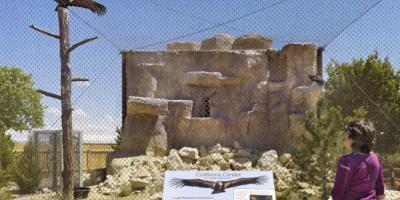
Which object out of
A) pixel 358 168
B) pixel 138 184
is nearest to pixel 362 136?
pixel 358 168

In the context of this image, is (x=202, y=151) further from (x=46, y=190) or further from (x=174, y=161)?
(x=46, y=190)

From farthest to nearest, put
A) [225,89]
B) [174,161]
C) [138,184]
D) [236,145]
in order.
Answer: [225,89] → [236,145] → [174,161] → [138,184]

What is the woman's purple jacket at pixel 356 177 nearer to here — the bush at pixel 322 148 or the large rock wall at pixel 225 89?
the bush at pixel 322 148

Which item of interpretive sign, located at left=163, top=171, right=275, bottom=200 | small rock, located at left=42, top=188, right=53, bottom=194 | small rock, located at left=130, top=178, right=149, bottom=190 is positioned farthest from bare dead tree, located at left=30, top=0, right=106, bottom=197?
small rock, located at left=42, top=188, right=53, bottom=194

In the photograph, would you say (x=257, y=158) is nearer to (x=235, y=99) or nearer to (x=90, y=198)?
(x=235, y=99)

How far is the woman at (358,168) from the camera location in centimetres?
304

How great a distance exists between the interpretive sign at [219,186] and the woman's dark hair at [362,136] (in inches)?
58.9

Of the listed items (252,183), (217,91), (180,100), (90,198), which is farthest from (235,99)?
(252,183)

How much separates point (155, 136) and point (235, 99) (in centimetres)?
191

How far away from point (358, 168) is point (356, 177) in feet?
0.17

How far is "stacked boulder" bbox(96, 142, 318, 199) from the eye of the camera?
918cm

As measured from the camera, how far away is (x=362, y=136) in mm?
3039

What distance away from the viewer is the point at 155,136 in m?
10.6

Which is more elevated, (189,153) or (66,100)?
(66,100)
